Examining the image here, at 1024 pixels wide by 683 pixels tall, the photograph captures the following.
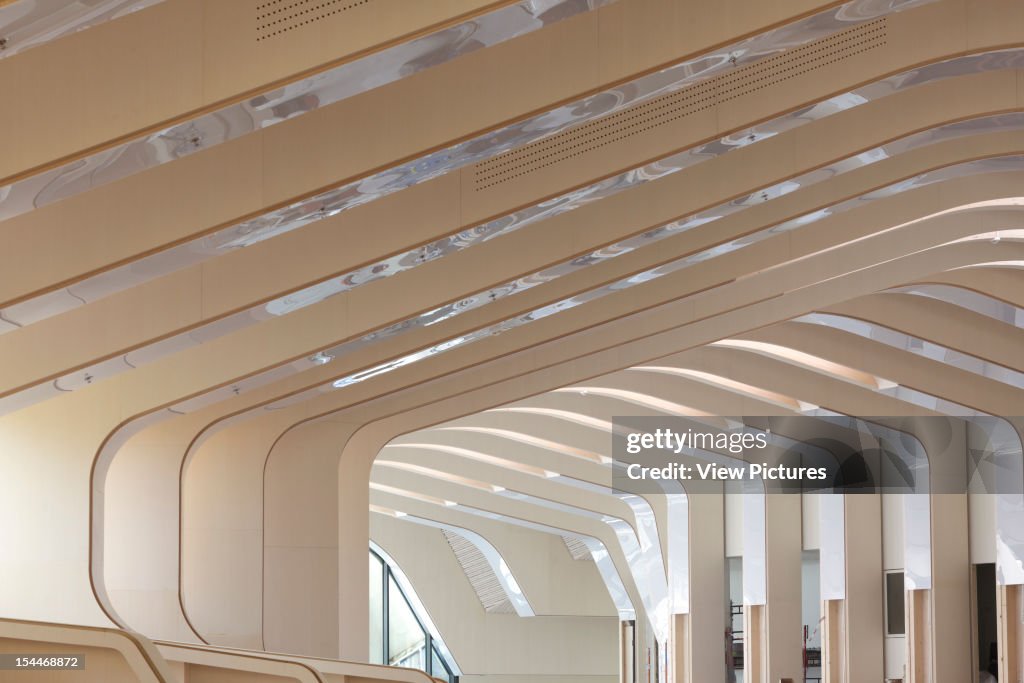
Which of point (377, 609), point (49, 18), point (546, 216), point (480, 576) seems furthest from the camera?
point (377, 609)

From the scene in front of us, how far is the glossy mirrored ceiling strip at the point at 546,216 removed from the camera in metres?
8.41

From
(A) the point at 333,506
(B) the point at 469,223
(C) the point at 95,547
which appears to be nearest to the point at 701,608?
(A) the point at 333,506

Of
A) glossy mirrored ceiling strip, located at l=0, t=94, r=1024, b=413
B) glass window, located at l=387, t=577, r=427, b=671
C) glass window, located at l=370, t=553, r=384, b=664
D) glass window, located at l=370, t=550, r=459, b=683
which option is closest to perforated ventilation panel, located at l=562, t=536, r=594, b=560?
glass window, located at l=370, t=550, r=459, b=683

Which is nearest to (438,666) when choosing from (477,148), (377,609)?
(377,609)

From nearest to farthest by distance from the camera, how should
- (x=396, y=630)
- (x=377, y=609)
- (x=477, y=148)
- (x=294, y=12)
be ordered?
(x=294, y=12), (x=477, y=148), (x=396, y=630), (x=377, y=609)

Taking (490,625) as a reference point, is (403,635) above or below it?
below

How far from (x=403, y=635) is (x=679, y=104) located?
1137 inches

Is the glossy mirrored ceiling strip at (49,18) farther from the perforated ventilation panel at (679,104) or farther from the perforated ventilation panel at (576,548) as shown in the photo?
the perforated ventilation panel at (576,548)

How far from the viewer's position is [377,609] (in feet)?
116

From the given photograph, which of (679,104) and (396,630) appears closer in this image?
(679,104)

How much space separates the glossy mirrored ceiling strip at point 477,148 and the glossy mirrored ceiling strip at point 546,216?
1.59ft

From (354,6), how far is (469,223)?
9.75ft

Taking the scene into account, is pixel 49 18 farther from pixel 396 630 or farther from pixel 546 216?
pixel 396 630

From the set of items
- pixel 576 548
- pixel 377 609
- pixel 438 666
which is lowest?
pixel 438 666
